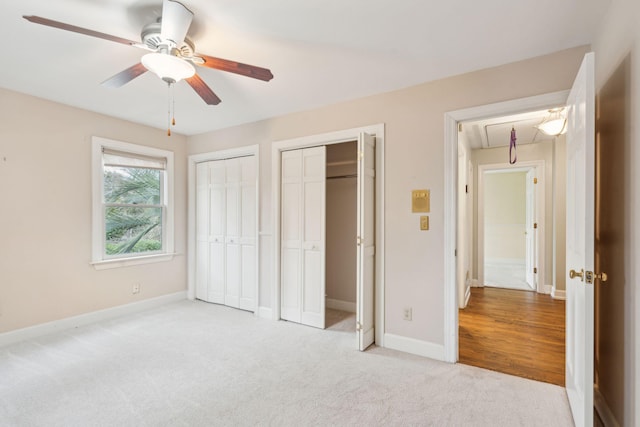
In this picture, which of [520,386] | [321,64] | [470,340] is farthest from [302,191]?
[520,386]

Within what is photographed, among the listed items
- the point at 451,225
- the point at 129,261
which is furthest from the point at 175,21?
the point at 129,261

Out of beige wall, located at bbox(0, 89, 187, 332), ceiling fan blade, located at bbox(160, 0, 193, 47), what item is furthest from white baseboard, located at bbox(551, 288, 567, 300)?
beige wall, located at bbox(0, 89, 187, 332)

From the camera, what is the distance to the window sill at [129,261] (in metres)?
3.74

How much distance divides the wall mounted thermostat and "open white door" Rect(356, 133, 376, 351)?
41 cm

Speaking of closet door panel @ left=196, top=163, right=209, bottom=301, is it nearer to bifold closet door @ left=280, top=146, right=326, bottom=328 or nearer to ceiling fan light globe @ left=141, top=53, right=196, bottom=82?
bifold closet door @ left=280, top=146, right=326, bottom=328

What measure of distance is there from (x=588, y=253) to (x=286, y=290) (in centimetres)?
294

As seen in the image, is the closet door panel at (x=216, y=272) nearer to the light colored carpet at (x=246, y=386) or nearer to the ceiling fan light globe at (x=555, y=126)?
the light colored carpet at (x=246, y=386)

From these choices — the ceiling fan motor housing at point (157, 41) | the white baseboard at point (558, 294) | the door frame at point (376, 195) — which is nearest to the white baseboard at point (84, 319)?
the door frame at point (376, 195)

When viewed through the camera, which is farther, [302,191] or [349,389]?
[302,191]

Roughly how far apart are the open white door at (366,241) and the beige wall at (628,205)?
1.72m

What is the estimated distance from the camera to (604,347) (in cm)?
194

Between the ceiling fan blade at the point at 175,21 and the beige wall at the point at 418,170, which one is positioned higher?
the ceiling fan blade at the point at 175,21

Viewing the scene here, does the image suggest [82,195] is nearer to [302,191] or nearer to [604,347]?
[302,191]

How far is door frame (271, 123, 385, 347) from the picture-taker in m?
3.05
